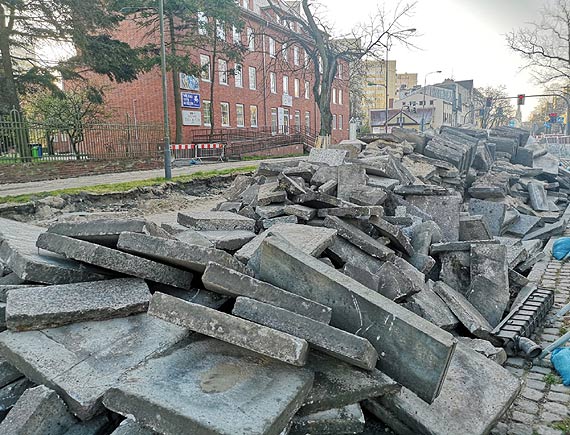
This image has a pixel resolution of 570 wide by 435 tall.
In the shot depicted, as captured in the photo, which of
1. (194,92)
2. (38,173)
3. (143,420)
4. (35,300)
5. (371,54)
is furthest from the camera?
(194,92)

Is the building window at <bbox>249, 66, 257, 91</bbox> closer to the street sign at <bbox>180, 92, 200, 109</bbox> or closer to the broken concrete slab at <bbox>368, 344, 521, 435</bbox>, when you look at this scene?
the street sign at <bbox>180, 92, 200, 109</bbox>

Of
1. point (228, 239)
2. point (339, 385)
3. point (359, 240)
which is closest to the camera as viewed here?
point (339, 385)

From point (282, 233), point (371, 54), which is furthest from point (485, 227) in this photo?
point (371, 54)

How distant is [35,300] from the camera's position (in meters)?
3.03

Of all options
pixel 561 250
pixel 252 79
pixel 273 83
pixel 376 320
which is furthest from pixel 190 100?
pixel 376 320

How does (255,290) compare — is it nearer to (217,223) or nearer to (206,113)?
(217,223)

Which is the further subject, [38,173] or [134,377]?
[38,173]

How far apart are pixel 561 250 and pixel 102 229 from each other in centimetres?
787

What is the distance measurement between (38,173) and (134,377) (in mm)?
13948

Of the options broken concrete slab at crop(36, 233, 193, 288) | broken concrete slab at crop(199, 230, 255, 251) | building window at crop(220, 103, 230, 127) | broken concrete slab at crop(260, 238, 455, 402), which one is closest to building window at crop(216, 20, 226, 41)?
building window at crop(220, 103, 230, 127)

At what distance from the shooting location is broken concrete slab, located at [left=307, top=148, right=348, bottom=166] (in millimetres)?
Answer: 8309

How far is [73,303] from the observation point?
3.07m

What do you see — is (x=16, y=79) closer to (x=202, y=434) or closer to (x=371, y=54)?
(x=371, y=54)

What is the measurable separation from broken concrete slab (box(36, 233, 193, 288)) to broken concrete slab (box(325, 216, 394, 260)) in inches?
77.7
